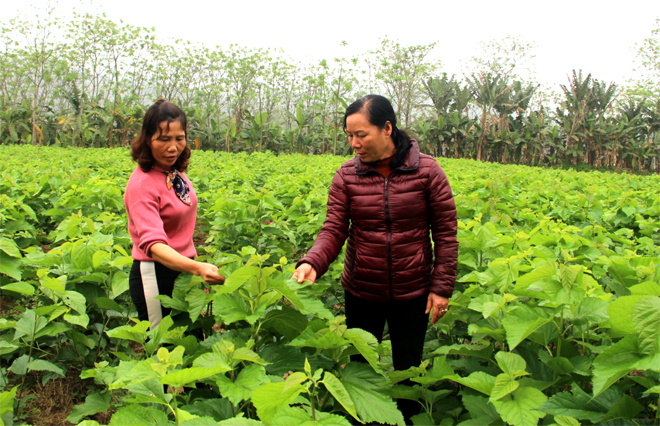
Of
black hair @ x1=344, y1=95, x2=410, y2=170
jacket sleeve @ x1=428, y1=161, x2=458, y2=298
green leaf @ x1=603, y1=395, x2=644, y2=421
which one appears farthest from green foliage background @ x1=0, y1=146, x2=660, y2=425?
black hair @ x1=344, y1=95, x2=410, y2=170

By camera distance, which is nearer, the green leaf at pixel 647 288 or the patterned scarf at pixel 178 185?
the green leaf at pixel 647 288

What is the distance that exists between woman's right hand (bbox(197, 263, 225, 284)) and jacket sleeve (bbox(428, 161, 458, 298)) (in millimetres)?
942

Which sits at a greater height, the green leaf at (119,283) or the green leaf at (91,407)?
the green leaf at (119,283)

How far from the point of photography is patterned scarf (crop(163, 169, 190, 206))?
2.06 m

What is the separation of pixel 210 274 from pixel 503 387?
102 centimetres

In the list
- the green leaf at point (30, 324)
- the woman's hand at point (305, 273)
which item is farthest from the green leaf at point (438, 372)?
the green leaf at point (30, 324)

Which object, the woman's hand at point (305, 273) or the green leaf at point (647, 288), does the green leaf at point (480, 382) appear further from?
the woman's hand at point (305, 273)

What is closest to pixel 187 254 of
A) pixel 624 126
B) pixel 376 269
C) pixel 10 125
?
pixel 376 269

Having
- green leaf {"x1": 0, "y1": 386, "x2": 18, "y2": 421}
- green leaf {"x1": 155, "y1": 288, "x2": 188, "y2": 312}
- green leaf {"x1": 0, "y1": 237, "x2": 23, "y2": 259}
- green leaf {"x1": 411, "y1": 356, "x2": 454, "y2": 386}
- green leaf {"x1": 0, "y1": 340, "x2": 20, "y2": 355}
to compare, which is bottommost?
green leaf {"x1": 0, "y1": 340, "x2": 20, "y2": 355}

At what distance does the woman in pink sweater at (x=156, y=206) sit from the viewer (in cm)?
191

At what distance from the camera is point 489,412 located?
53.9 inches

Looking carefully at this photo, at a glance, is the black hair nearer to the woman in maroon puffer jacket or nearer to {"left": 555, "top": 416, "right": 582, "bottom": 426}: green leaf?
the woman in maroon puffer jacket

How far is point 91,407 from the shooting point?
1946 millimetres

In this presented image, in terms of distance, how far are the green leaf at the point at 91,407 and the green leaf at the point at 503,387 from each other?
62.8 inches
